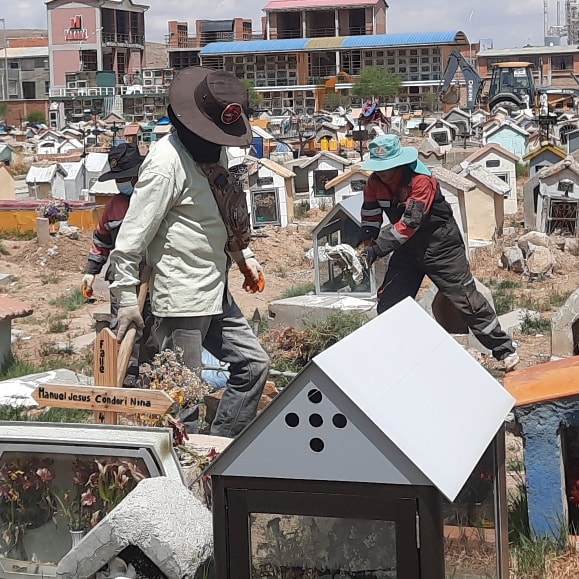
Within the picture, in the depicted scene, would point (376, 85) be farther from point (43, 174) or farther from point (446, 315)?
point (446, 315)

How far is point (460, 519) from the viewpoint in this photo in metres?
2.86

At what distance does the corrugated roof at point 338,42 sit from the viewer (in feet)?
240

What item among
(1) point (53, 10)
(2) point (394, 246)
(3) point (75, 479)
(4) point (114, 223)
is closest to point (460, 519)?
(3) point (75, 479)

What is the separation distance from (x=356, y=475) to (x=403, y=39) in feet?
242

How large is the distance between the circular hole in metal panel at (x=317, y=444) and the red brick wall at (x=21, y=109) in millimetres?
68161

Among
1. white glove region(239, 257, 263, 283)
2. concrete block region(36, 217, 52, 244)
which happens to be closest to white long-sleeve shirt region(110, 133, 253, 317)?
white glove region(239, 257, 263, 283)

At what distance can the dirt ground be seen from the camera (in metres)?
9.24

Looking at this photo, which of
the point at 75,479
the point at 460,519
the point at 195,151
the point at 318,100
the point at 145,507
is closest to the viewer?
the point at 460,519

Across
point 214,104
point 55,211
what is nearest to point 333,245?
point 214,104

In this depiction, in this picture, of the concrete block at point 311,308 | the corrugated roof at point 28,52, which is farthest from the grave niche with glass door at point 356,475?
the corrugated roof at point 28,52

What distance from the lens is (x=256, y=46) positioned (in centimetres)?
7600

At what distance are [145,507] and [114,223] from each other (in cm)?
337

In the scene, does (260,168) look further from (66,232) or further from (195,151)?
(195,151)

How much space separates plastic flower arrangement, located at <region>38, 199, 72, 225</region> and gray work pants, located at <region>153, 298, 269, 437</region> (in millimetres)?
10143
